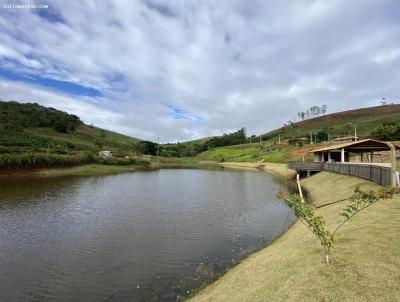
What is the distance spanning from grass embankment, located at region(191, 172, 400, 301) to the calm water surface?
2.20 meters

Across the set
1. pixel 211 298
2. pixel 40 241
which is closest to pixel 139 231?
→ pixel 40 241

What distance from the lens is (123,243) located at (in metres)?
20.7

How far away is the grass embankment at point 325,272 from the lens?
9.91 metres

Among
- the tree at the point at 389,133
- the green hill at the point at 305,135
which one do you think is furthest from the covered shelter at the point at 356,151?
the green hill at the point at 305,135

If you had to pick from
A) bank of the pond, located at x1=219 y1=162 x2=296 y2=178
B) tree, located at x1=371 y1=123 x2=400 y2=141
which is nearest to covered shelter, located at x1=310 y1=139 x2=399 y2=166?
bank of the pond, located at x1=219 y1=162 x2=296 y2=178

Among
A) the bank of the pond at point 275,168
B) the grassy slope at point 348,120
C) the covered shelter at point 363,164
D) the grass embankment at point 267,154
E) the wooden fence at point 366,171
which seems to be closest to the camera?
Result: the covered shelter at point 363,164

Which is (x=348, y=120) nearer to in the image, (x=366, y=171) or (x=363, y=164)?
(x=363, y=164)

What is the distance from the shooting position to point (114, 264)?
16938 mm

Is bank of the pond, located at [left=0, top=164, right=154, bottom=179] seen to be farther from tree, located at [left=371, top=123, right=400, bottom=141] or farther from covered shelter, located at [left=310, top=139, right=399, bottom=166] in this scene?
tree, located at [left=371, top=123, right=400, bottom=141]

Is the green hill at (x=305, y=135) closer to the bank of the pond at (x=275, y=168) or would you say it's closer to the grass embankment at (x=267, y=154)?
the grass embankment at (x=267, y=154)

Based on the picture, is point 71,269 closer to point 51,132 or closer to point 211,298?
point 211,298

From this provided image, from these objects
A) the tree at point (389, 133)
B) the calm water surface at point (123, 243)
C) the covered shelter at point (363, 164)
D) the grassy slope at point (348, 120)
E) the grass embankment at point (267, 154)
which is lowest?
the calm water surface at point (123, 243)

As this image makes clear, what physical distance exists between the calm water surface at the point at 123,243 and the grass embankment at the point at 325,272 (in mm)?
2200

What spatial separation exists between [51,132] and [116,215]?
12201 cm
